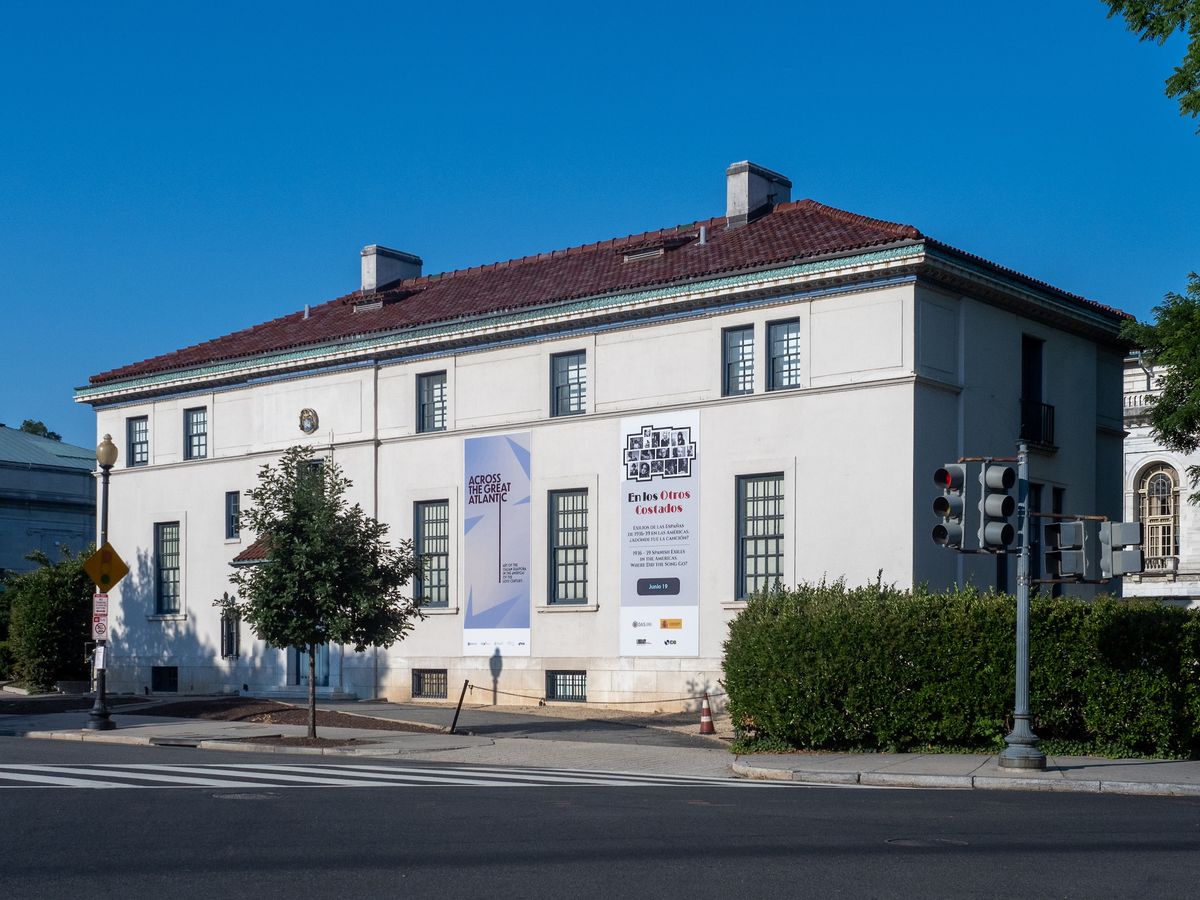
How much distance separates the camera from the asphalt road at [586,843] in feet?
33.1

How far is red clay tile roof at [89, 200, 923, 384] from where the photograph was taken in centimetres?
3161

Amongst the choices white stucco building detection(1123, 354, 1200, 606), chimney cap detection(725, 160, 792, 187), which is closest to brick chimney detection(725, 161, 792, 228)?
chimney cap detection(725, 160, 792, 187)

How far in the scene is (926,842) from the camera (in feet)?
40.7

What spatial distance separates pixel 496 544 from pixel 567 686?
3.82m

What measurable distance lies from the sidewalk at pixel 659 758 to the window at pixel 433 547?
4647 mm

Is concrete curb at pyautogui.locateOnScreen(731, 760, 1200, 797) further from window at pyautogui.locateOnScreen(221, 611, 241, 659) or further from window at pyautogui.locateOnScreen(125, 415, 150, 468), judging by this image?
window at pyautogui.locateOnScreen(125, 415, 150, 468)

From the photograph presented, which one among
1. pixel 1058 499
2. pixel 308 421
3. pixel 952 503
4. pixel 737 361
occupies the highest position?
pixel 737 361

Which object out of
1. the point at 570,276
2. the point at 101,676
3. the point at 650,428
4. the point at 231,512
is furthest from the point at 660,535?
the point at 231,512

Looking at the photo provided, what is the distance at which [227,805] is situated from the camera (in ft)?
48.2

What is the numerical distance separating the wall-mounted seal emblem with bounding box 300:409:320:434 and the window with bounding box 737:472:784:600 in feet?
42.4

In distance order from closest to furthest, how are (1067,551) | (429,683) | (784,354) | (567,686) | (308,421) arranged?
(1067,551) < (784,354) < (567,686) < (429,683) < (308,421)

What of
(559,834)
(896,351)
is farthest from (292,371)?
(559,834)

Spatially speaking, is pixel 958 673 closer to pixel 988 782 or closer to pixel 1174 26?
pixel 988 782

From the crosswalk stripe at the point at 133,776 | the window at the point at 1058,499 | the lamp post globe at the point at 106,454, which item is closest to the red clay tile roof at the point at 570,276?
the window at the point at 1058,499
